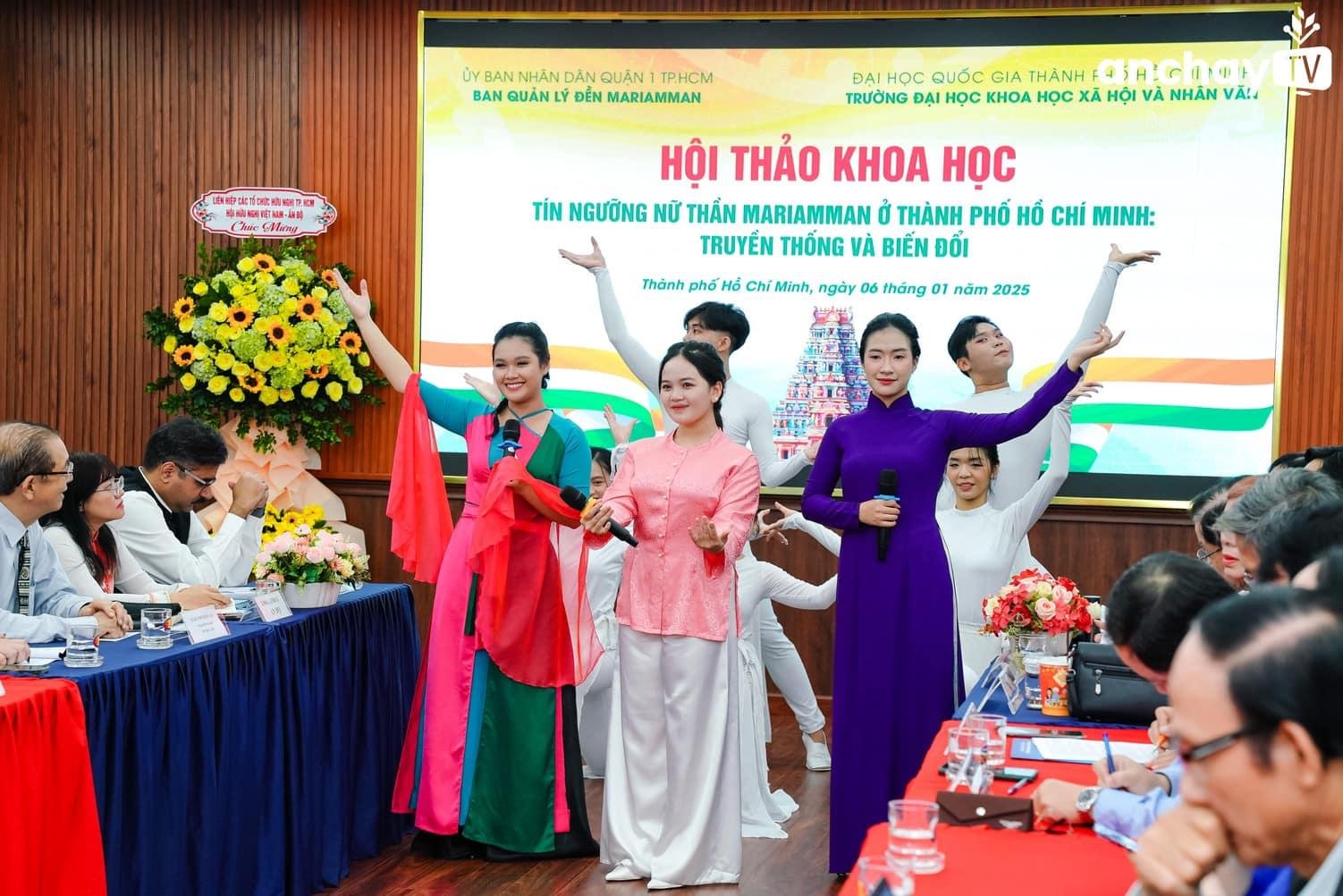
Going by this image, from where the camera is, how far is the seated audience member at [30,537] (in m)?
3.34

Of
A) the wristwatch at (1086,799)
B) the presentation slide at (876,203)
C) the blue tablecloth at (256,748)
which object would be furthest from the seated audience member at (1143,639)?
the presentation slide at (876,203)

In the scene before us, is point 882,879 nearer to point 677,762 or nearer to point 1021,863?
point 1021,863

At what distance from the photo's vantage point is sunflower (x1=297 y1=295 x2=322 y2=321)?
20.7ft

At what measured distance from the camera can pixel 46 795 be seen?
290 centimetres

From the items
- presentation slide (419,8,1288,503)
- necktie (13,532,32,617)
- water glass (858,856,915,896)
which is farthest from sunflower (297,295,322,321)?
water glass (858,856,915,896)

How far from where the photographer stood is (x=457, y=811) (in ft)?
14.3

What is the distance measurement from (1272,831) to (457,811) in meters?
3.46

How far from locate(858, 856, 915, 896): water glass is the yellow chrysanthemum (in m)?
5.03

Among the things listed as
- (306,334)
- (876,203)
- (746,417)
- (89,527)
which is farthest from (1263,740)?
(306,334)

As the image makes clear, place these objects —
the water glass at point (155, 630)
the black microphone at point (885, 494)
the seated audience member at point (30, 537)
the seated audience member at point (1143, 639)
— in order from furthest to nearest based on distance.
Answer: the black microphone at point (885, 494) < the water glass at point (155, 630) < the seated audience member at point (30, 537) < the seated audience member at point (1143, 639)

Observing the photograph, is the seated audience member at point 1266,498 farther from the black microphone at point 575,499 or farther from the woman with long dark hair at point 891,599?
the black microphone at point 575,499

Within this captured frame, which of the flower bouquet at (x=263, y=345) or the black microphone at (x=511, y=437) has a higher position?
the flower bouquet at (x=263, y=345)

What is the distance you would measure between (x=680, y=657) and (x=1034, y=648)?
1.21 metres

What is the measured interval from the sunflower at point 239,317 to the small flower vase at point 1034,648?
13.7ft
